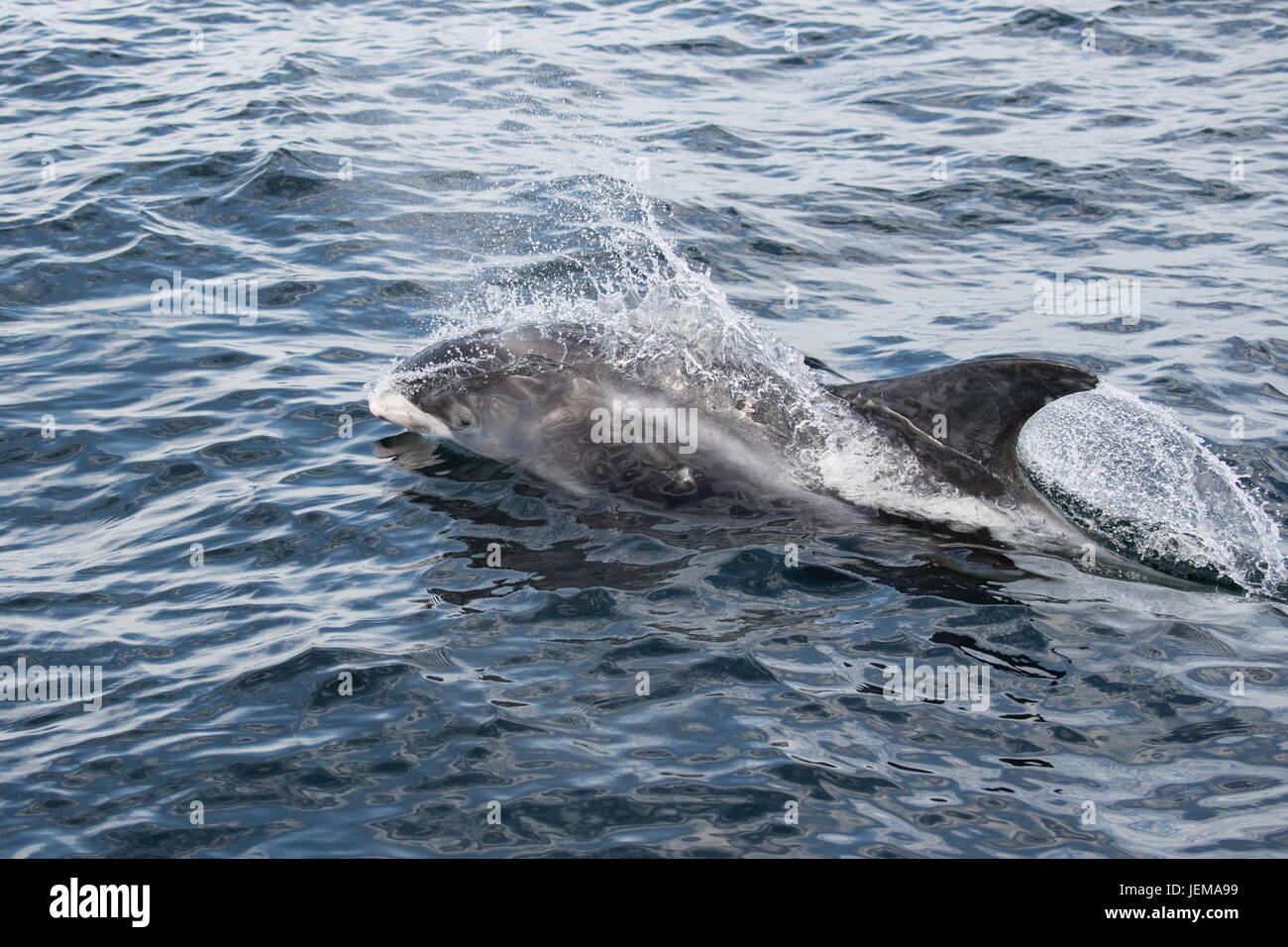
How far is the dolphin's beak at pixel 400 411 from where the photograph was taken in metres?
10.4

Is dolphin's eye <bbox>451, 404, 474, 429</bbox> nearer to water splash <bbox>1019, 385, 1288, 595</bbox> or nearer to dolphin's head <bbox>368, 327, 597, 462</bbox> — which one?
dolphin's head <bbox>368, 327, 597, 462</bbox>

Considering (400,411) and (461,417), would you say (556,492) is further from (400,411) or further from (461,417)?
(400,411)

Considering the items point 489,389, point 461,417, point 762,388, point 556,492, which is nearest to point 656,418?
point 762,388

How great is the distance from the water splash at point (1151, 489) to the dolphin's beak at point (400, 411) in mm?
4658

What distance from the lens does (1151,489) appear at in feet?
32.7

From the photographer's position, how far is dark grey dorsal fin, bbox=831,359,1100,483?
8492mm

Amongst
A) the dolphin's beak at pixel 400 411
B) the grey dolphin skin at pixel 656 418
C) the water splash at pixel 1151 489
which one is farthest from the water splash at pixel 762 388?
the water splash at pixel 1151 489

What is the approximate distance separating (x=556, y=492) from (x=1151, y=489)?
14.8 ft

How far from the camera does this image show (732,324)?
386 inches

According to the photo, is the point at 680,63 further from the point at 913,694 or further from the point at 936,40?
the point at 913,694

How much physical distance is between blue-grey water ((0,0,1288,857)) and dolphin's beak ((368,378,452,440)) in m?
0.30

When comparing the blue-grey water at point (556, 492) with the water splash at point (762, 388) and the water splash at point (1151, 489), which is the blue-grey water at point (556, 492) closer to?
the water splash at point (762, 388)
